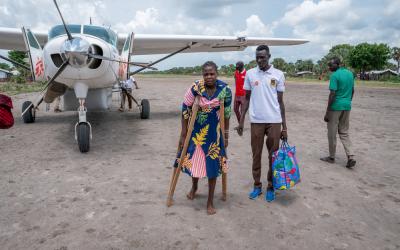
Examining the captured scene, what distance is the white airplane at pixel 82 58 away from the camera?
5559 mm

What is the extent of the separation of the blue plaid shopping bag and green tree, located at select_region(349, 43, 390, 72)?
6445 cm

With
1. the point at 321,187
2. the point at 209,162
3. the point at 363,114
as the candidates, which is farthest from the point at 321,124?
the point at 209,162

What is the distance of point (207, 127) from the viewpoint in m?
3.32

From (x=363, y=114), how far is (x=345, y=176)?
287 inches

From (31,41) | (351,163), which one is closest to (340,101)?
(351,163)

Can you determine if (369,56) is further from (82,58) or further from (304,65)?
(82,58)

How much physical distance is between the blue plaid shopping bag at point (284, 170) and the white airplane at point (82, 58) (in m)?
3.48

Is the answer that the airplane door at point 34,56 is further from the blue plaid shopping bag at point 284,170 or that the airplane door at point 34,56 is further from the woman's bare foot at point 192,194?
the blue plaid shopping bag at point 284,170

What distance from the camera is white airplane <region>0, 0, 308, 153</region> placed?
5.56 m

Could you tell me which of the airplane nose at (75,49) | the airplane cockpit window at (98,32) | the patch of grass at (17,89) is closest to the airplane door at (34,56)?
the airplane cockpit window at (98,32)

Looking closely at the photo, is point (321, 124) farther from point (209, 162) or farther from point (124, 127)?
point (209, 162)

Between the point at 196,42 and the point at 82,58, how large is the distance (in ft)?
18.3

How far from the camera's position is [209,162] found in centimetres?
333

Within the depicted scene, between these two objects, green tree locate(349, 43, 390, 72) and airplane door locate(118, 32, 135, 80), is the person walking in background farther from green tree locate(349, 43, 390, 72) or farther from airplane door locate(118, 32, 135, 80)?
green tree locate(349, 43, 390, 72)
